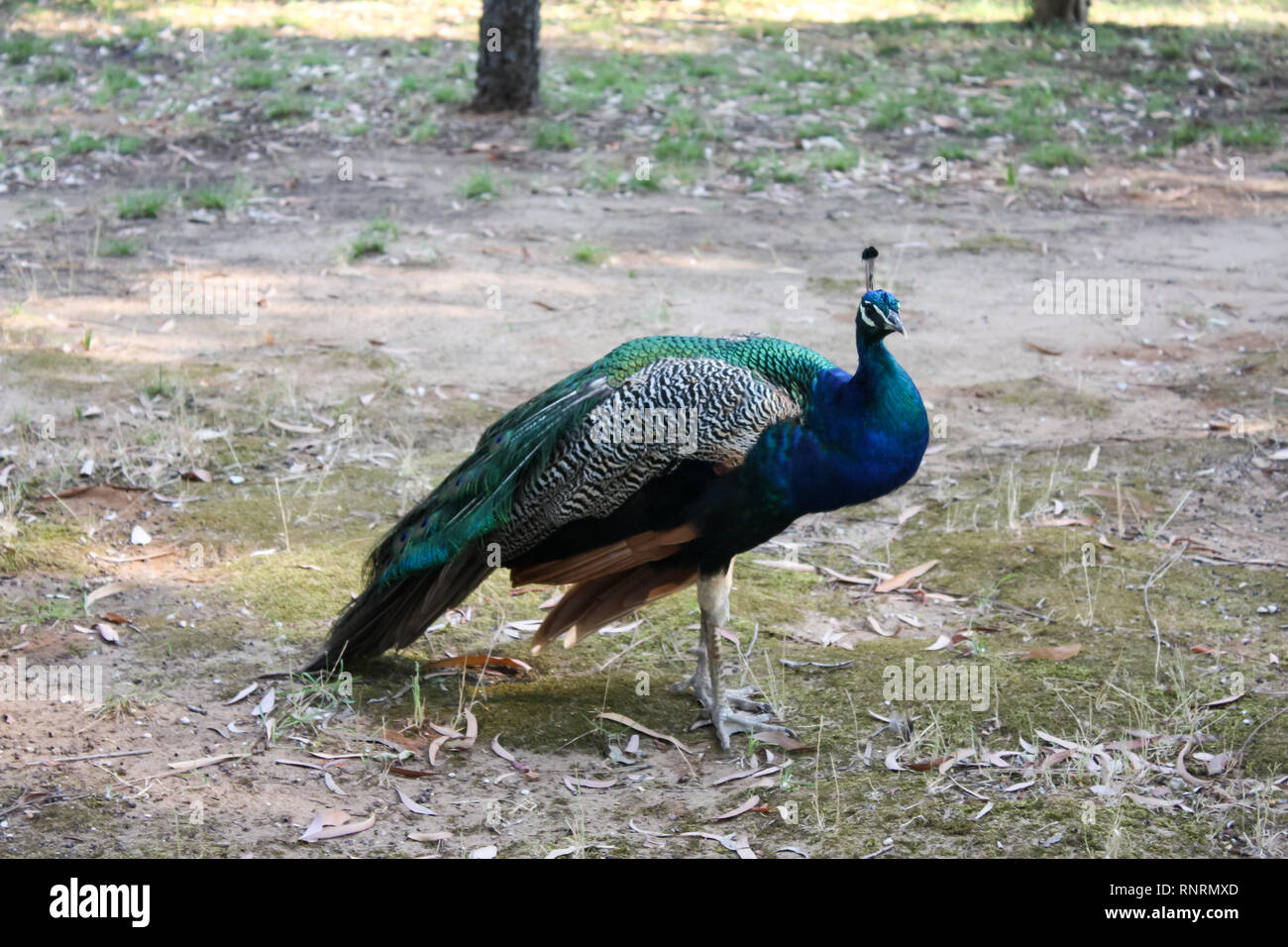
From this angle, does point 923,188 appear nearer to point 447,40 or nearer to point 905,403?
point 447,40

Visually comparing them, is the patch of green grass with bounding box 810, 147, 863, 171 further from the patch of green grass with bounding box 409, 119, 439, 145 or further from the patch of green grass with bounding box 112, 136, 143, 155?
the patch of green grass with bounding box 112, 136, 143, 155

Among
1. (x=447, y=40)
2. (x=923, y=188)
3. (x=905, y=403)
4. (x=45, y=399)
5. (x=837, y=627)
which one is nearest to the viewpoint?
(x=905, y=403)

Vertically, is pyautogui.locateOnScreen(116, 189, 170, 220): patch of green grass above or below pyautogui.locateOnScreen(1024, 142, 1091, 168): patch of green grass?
below

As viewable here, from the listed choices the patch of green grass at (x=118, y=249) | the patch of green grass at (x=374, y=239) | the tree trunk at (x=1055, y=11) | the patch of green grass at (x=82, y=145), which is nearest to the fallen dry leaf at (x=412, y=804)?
the patch of green grass at (x=374, y=239)

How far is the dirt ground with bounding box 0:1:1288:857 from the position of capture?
4059mm

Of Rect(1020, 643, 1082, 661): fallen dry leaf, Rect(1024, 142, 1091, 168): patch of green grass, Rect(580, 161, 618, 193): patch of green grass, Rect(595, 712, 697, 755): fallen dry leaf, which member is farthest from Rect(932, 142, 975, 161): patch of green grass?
Rect(595, 712, 697, 755): fallen dry leaf

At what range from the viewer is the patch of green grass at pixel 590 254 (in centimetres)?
904

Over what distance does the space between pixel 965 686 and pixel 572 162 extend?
729 cm

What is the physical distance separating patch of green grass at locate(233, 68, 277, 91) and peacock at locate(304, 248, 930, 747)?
8.72 meters

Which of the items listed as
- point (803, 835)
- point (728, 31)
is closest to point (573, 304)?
point (803, 835)

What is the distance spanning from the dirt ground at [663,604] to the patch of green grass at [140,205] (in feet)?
0.57

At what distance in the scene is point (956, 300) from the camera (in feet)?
28.0

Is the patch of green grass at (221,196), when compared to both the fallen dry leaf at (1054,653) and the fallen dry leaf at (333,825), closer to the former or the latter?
the fallen dry leaf at (333,825)

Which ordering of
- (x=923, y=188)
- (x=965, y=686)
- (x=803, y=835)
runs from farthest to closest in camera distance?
1. (x=923, y=188)
2. (x=965, y=686)
3. (x=803, y=835)
